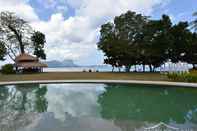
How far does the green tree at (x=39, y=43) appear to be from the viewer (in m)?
44.9

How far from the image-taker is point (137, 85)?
21109 mm

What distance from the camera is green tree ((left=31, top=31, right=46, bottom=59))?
44.9 metres

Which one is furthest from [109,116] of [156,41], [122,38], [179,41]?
[122,38]

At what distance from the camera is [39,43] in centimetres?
4500

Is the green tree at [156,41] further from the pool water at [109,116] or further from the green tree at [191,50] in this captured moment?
the pool water at [109,116]

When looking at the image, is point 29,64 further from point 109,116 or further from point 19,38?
point 109,116

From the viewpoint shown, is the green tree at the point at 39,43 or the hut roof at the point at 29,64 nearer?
the hut roof at the point at 29,64

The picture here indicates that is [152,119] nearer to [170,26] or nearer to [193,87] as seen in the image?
[193,87]

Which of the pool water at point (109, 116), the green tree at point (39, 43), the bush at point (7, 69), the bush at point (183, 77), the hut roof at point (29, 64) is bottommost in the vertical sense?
the pool water at point (109, 116)

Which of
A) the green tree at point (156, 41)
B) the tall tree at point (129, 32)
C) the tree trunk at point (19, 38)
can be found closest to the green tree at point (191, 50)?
the green tree at point (156, 41)

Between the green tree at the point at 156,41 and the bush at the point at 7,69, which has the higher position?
the green tree at the point at 156,41

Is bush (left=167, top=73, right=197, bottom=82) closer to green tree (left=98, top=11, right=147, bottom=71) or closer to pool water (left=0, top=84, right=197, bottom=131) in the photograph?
pool water (left=0, top=84, right=197, bottom=131)

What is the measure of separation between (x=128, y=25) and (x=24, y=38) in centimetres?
1992

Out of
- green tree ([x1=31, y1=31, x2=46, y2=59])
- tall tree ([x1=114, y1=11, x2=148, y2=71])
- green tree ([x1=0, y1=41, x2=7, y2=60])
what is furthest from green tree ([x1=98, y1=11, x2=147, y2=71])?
green tree ([x1=0, y1=41, x2=7, y2=60])
